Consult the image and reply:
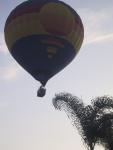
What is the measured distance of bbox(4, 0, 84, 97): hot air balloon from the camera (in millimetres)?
37438

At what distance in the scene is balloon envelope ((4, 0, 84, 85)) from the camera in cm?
3744

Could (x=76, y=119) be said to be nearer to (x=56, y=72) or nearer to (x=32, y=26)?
(x=56, y=72)

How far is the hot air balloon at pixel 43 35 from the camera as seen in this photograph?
37.4 m

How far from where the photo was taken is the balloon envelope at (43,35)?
37.4 m

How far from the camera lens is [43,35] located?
37531mm

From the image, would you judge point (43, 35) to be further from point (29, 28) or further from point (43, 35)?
point (29, 28)

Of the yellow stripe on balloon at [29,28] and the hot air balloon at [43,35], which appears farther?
the hot air balloon at [43,35]

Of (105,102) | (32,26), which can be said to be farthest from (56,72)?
(105,102)

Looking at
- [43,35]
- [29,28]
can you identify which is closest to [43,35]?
[43,35]

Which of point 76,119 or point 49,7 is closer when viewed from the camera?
point 49,7

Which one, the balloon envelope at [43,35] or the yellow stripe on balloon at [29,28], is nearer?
the yellow stripe on balloon at [29,28]

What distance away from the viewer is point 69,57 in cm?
3900

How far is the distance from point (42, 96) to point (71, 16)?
6932mm

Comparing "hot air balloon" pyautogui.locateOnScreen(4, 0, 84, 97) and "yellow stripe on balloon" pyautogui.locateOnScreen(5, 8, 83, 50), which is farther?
"hot air balloon" pyautogui.locateOnScreen(4, 0, 84, 97)
